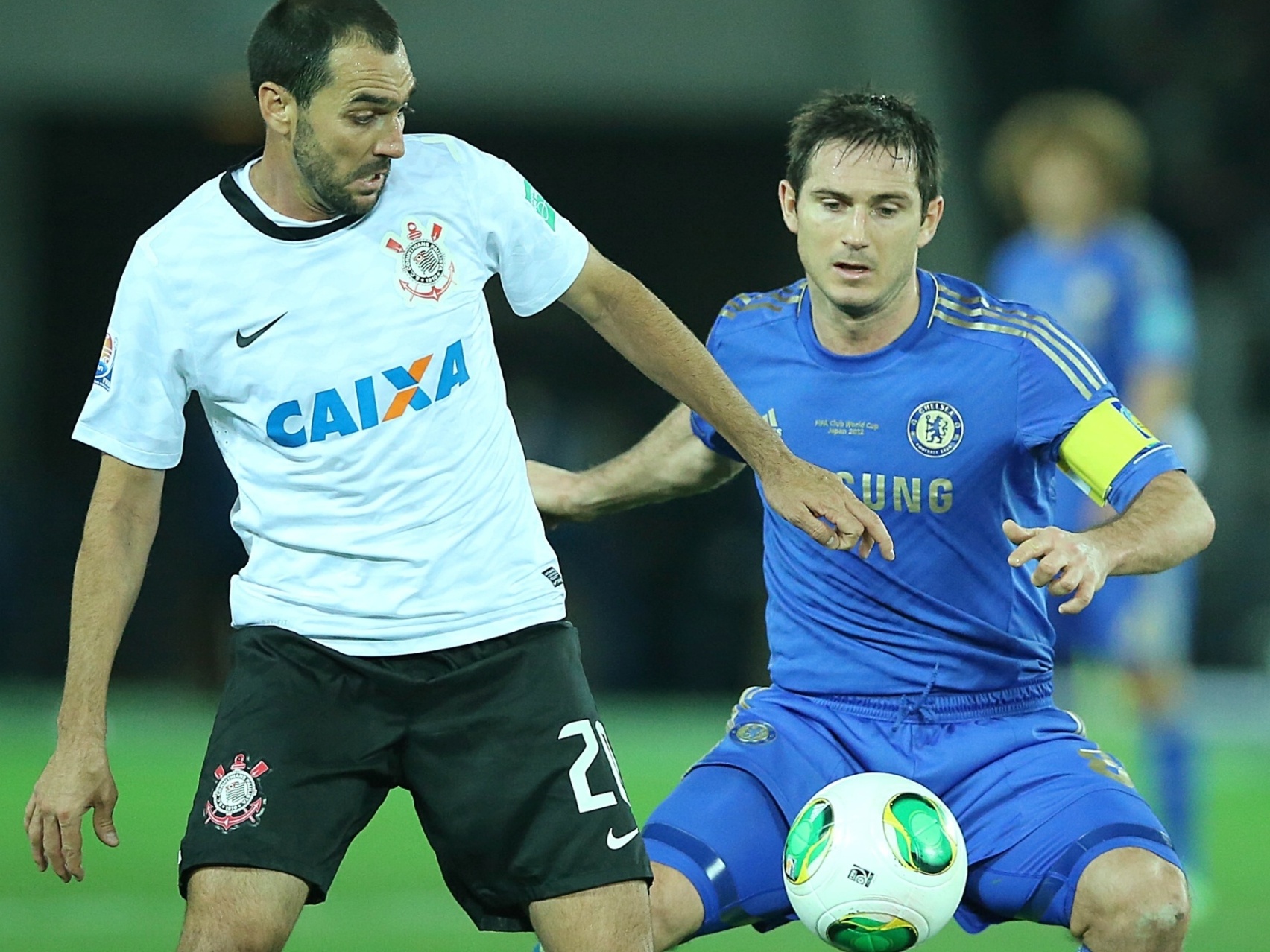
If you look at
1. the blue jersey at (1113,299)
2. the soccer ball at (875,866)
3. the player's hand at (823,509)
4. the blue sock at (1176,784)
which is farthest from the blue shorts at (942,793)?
the blue jersey at (1113,299)

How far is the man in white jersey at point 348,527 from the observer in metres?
4.18

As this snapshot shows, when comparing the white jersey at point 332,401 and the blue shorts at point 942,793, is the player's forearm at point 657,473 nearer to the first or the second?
the blue shorts at point 942,793

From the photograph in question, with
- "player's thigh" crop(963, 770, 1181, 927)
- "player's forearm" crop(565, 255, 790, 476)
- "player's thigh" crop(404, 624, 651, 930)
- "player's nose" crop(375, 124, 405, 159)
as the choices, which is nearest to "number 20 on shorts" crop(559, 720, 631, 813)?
"player's thigh" crop(404, 624, 651, 930)

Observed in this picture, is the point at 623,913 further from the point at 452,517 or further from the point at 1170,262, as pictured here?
the point at 1170,262

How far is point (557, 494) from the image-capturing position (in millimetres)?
5297

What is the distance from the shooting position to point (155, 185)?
16.6m

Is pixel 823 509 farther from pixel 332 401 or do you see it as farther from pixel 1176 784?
pixel 1176 784

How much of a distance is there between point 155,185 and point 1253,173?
9192 millimetres

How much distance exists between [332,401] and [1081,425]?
1737mm

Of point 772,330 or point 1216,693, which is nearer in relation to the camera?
point 772,330

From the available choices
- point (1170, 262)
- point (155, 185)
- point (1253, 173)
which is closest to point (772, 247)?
point (1253, 173)

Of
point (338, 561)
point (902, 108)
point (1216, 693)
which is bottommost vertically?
point (1216, 693)

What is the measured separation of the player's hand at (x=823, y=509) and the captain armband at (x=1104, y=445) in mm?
600

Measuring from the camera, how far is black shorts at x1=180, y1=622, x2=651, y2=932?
13.6 feet
